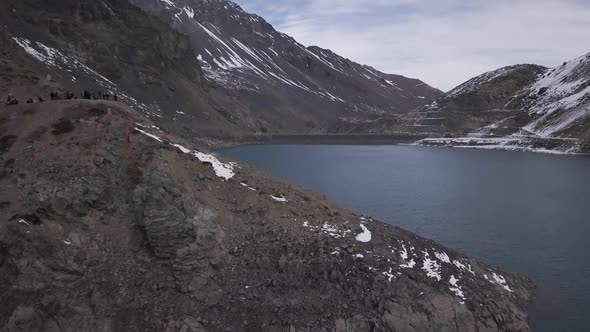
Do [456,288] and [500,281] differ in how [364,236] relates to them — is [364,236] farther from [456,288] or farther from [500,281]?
[500,281]

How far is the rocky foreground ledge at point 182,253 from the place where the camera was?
2364 cm

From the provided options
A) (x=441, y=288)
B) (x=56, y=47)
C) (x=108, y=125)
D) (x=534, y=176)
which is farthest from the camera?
(x=56, y=47)

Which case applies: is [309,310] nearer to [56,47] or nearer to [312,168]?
[312,168]

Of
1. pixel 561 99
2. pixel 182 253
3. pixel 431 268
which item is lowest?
pixel 182 253

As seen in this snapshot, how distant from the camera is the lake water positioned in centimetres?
3359

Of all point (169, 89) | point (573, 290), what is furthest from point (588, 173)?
point (169, 89)

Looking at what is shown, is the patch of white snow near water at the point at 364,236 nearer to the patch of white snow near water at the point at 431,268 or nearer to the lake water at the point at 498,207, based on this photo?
the patch of white snow near water at the point at 431,268

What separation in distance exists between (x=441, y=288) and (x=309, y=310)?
7105 mm

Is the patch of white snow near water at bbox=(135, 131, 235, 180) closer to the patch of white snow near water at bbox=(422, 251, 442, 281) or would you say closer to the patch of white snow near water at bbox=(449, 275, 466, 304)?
the patch of white snow near water at bbox=(422, 251, 442, 281)

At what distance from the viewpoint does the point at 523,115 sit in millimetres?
162875

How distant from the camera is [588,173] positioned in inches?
3406

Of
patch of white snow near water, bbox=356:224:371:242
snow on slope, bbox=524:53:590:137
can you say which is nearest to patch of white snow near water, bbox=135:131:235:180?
patch of white snow near water, bbox=356:224:371:242

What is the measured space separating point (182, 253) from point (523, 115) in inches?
6231

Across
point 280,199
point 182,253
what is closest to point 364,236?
point 280,199
